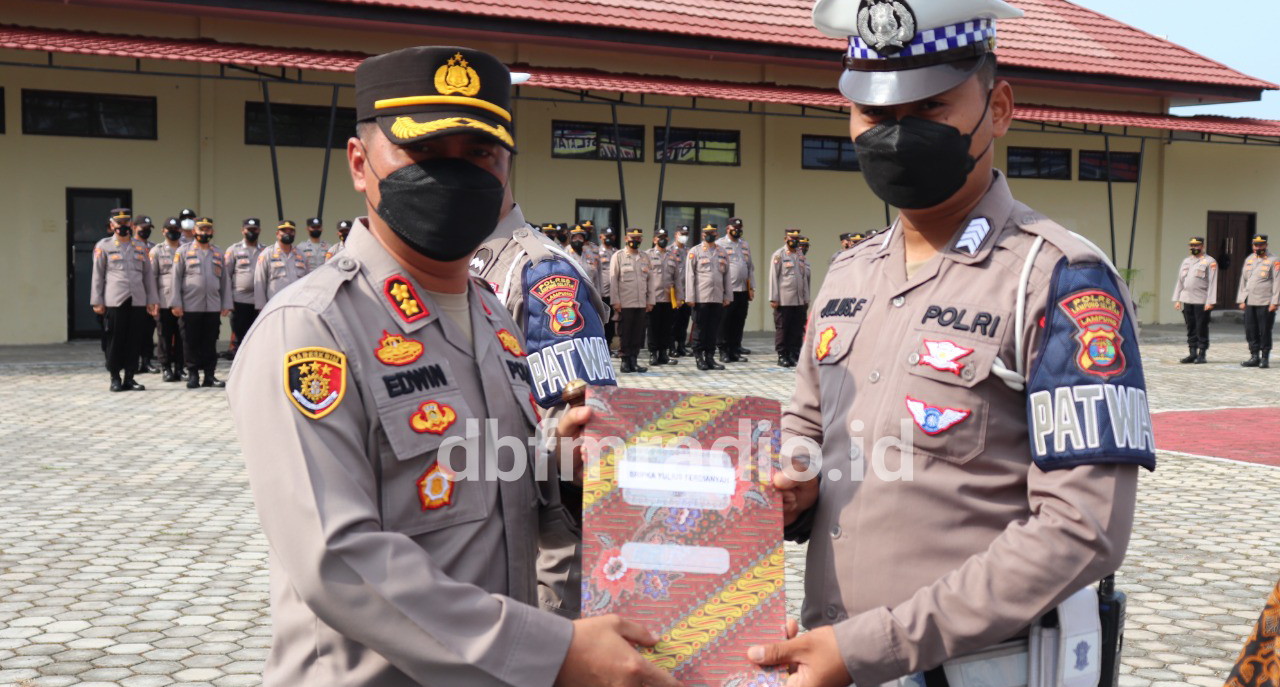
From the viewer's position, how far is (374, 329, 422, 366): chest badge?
1.98m

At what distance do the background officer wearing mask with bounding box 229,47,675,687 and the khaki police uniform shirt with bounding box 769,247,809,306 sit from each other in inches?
680

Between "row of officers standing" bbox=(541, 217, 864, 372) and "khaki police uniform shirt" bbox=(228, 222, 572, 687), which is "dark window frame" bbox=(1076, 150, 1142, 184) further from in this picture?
"khaki police uniform shirt" bbox=(228, 222, 572, 687)

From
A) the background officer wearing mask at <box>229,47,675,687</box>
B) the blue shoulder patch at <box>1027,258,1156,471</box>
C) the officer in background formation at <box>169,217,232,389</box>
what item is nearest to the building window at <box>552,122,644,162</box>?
the officer in background formation at <box>169,217,232,389</box>

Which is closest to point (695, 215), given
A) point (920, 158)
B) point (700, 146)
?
point (700, 146)

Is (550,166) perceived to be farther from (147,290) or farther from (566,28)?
(147,290)

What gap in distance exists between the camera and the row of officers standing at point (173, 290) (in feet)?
47.0

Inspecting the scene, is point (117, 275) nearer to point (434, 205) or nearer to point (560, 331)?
point (560, 331)

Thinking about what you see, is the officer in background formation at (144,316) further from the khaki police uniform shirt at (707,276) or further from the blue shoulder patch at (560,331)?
the blue shoulder patch at (560,331)

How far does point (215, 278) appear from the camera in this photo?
15.2 meters

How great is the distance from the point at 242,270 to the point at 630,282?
548cm

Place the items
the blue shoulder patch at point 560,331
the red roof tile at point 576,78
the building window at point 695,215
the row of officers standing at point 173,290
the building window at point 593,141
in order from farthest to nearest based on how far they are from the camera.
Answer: the building window at point 695,215 → the building window at point 593,141 → the red roof tile at point 576,78 → the row of officers standing at point 173,290 → the blue shoulder patch at point 560,331

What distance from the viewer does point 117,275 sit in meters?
14.4

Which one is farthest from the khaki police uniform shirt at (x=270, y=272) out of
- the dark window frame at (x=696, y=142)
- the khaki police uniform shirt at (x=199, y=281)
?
the dark window frame at (x=696, y=142)

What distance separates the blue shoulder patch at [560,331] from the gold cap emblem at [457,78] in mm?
1316
